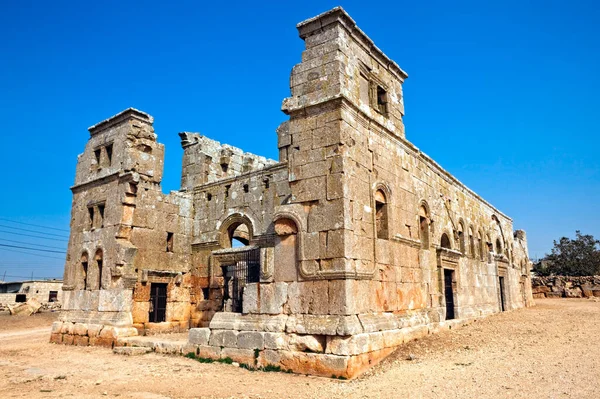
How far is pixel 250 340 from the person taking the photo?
8586 millimetres

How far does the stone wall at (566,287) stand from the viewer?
2536cm

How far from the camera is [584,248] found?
34000mm

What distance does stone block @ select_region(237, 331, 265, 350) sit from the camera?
845 centimetres

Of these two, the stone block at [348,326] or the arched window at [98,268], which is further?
the arched window at [98,268]

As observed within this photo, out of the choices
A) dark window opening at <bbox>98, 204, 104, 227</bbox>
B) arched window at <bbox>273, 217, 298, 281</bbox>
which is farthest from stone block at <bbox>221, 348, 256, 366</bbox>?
dark window opening at <bbox>98, 204, 104, 227</bbox>

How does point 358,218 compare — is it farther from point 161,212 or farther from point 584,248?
point 584,248

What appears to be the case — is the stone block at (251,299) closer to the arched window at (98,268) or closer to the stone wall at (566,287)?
the arched window at (98,268)

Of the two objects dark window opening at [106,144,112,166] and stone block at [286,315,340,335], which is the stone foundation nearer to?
dark window opening at [106,144,112,166]

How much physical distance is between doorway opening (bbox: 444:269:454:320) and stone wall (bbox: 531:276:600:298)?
1623cm

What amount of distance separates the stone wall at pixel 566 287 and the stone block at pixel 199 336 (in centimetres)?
2399

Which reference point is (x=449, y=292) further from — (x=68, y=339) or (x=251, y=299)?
(x=68, y=339)

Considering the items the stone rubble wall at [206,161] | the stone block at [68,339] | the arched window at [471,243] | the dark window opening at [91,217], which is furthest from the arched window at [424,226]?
the stone block at [68,339]

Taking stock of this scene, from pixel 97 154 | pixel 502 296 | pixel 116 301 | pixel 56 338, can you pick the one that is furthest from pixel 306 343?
pixel 502 296

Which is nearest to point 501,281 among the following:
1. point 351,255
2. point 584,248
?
point 351,255
